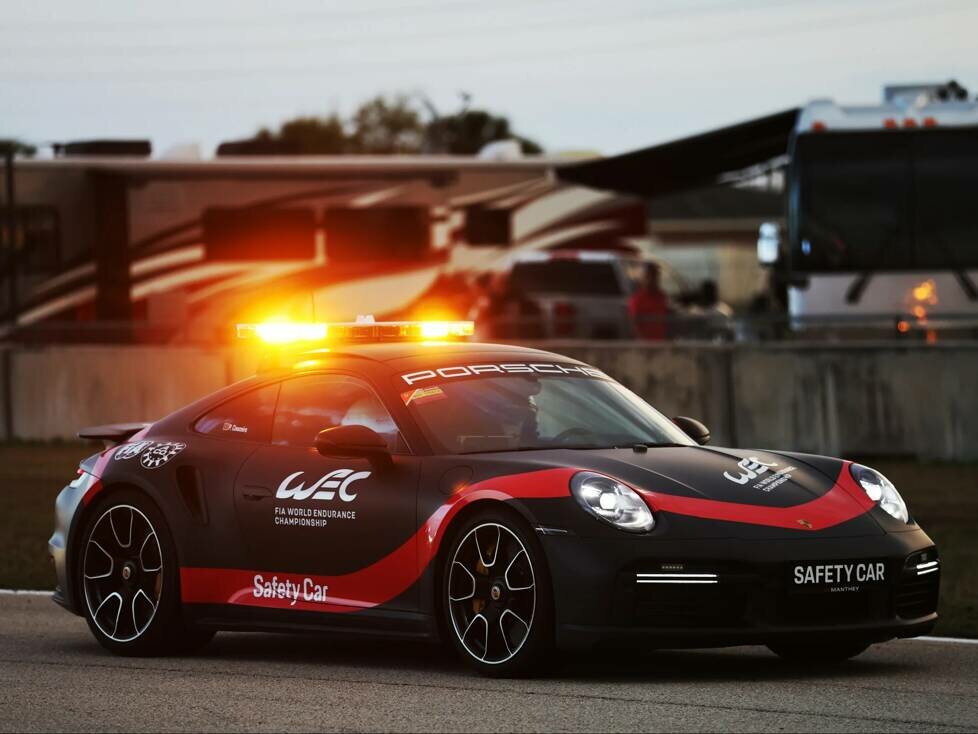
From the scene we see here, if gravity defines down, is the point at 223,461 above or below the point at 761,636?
above

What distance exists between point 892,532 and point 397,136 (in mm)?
100062

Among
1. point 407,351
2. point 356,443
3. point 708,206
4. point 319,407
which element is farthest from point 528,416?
point 708,206

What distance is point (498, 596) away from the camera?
25.3ft

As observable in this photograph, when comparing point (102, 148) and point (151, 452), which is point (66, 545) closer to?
point (151, 452)

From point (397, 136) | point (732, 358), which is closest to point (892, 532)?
point (732, 358)

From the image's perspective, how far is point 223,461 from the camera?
902 centimetres

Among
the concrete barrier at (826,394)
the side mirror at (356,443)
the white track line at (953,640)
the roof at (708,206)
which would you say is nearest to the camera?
the side mirror at (356,443)

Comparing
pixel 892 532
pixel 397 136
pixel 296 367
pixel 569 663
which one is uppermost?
pixel 397 136

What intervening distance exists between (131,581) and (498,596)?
211 cm

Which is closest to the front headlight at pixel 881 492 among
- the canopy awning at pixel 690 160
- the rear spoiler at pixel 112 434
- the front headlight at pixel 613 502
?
the front headlight at pixel 613 502

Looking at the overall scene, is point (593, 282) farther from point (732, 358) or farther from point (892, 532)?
point (892, 532)

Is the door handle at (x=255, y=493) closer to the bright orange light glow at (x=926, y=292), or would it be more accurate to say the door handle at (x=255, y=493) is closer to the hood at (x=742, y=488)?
the hood at (x=742, y=488)

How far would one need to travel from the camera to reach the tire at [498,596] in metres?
7.58

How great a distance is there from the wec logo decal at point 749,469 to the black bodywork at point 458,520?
0.16 ft
